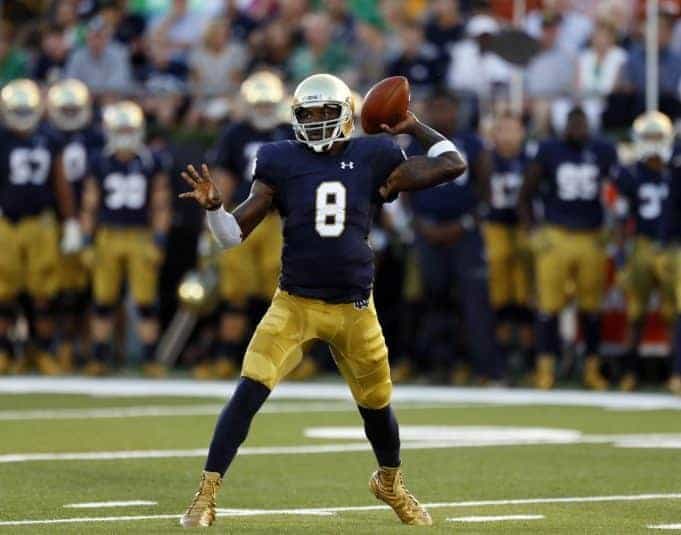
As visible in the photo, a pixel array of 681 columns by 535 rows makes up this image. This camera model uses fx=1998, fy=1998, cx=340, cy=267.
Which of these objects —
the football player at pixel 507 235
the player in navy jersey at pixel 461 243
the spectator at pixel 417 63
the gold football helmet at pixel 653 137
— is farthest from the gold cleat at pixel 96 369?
the gold football helmet at pixel 653 137

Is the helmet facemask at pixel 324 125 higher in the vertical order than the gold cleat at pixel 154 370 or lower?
higher

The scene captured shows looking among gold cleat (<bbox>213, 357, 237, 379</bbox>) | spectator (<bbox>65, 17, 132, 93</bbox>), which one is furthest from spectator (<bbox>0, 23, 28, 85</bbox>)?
gold cleat (<bbox>213, 357, 237, 379</bbox>)

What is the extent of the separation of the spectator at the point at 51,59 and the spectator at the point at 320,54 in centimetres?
227

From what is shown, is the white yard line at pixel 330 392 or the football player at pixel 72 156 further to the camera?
the football player at pixel 72 156

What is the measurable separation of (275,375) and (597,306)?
6839 millimetres

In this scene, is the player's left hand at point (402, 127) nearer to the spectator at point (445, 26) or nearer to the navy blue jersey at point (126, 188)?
the navy blue jersey at point (126, 188)

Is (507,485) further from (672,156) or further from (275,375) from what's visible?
(672,156)

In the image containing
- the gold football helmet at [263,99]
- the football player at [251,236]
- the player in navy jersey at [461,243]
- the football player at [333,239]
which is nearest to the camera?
the football player at [333,239]

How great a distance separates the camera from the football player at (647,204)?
42.4ft

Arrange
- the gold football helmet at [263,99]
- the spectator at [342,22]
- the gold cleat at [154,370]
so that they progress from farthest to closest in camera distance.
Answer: the spectator at [342,22] → the gold cleat at [154,370] → the gold football helmet at [263,99]

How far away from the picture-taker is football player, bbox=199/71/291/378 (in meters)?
13.9

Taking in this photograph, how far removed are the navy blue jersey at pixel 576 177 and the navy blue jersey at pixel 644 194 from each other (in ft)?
0.52

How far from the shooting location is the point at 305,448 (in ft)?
31.6

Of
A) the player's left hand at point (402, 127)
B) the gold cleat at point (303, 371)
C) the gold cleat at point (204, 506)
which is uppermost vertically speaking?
the player's left hand at point (402, 127)
